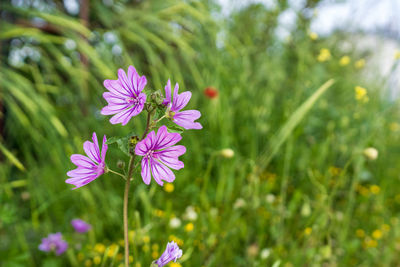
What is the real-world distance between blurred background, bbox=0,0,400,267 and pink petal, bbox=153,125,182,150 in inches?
17.2

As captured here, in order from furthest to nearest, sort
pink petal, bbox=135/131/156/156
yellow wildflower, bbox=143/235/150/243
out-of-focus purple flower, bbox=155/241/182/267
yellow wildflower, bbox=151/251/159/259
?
yellow wildflower, bbox=151/251/159/259
yellow wildflower, bbox=143/235/150/243
out-of-focus purple flower, bbox=155/241/182/267
pink petal, bbox=135/131/156/156

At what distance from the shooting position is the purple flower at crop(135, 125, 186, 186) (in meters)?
0.58

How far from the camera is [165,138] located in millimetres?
587

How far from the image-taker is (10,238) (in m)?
1.36

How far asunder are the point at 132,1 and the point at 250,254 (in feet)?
8.65

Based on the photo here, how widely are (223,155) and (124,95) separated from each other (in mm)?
572

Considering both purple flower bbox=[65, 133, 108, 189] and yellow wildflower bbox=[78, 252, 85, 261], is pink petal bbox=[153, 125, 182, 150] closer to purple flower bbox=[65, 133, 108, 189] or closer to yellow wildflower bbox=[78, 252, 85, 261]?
purple flower bbox=[65, 133, 108, 189]

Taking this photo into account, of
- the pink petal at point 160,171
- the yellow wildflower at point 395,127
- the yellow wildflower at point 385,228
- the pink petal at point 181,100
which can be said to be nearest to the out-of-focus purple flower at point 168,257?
the pink petal at point 160,171

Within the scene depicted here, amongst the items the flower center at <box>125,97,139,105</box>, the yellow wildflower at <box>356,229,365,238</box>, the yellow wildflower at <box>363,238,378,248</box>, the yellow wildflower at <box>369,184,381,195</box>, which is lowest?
the yellow wildflower at <box>363,238,378,248</box>

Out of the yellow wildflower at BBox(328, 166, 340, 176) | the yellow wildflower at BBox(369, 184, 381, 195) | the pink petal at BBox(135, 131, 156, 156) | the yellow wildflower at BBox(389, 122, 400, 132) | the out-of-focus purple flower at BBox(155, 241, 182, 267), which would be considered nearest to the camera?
the pink petal at BBox(135, 131, 156, 156)

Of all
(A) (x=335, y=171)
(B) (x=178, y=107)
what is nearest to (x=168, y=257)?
(B) (x=178, y=107)

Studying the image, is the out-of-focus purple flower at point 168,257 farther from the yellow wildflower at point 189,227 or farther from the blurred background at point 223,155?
the yellow wildflower at point 189,227

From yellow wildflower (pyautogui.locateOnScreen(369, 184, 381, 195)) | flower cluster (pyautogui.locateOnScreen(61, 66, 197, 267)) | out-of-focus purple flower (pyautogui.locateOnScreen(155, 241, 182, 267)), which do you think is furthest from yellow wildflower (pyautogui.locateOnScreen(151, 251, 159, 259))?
yellow wildflower (pyautogui.locateOnScreen(369, 184, 381, 195))

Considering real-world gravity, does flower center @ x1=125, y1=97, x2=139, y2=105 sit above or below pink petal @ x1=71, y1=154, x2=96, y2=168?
above
